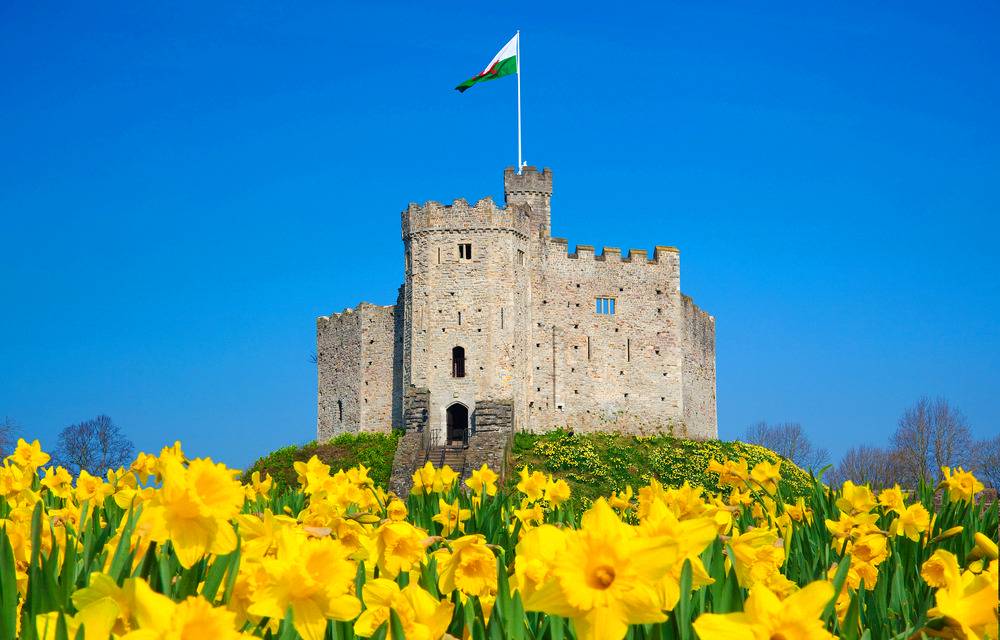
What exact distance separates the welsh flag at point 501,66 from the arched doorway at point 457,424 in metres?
13.8

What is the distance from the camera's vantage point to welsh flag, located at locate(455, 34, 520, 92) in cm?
4300

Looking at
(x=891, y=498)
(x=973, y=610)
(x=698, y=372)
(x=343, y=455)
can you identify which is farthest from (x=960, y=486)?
(x=698, y=372)

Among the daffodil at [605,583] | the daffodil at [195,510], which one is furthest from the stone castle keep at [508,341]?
the daffodil at [605,583]

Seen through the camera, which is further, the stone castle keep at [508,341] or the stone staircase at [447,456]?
the stone castle keep at [508,341]

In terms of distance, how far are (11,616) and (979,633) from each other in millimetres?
3012

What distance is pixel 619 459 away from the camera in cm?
3712

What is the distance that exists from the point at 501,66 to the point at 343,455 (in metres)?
17.8

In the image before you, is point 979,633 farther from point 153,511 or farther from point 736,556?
point 153,511

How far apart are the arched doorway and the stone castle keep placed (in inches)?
2.0

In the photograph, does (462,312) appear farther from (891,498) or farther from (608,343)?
(891,498)

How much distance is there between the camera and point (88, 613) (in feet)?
8.73

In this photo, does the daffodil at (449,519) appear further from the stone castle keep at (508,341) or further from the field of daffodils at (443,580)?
the stone castle keep at (508,341)

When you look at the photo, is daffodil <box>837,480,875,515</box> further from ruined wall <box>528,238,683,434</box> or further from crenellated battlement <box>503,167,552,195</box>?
crenellated battlement <box>503,167,552,195</box>

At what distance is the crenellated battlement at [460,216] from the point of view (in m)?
39.5
